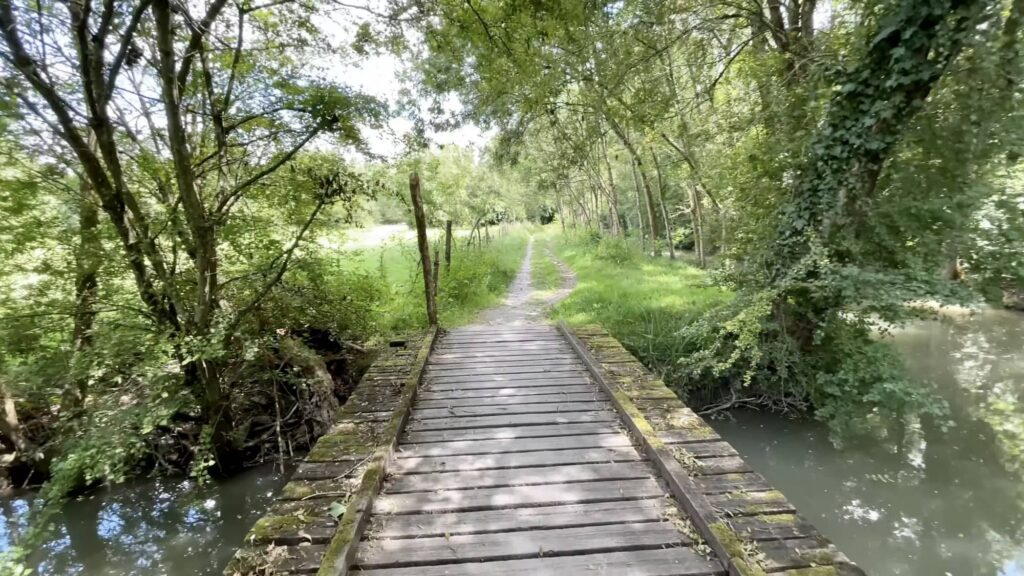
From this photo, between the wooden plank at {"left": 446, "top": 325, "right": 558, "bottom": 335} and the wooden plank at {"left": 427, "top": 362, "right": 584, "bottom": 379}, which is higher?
the wooden plank at {"left": 446, "top": 325, "right": 558, "bottom": 335}

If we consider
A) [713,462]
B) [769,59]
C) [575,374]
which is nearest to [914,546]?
[713,462]

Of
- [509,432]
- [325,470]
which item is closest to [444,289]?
[509,432]

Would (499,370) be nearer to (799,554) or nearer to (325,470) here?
(325,470)

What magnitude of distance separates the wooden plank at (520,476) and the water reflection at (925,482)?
2.88m

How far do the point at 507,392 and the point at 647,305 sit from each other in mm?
5165

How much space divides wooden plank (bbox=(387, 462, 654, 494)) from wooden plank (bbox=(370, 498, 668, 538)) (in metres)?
0.28

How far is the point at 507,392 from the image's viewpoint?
4.96m

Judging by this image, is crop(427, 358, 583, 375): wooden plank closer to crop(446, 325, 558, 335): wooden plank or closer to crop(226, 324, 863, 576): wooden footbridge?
crop(226, 324, 863, 576): wooden footbridge

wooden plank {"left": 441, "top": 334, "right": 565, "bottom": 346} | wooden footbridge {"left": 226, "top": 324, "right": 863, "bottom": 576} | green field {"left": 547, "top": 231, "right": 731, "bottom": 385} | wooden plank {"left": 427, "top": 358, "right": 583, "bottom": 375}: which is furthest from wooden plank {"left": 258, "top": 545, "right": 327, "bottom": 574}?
green field {"left": 547, "top": 231, "right": 731, "bottom": 385}

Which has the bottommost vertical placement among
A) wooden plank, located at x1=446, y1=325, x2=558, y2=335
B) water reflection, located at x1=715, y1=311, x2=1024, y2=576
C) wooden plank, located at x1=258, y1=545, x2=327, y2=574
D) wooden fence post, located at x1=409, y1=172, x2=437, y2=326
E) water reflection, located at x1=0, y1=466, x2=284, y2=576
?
water reflection, located at x1=715, y1=311, x2=1024, y2=576

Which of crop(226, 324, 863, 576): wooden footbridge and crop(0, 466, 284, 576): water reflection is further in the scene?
crop(0, 466, 284, 576): water reflection

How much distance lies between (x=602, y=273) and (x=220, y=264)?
11455 millimetres

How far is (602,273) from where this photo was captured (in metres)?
15.0

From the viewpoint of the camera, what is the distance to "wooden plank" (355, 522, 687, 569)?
8.14ft
